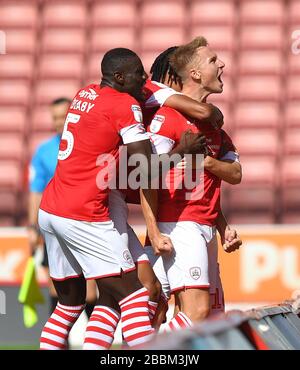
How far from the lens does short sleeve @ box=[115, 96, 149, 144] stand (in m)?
5.80

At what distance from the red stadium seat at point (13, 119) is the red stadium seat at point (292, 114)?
3.04 meters

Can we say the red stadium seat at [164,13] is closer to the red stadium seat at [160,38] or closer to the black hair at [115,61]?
the red stadium seat at [160,38]

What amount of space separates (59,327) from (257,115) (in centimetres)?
745

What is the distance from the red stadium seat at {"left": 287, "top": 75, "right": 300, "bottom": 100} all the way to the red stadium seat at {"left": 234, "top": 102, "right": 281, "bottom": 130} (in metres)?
0.21

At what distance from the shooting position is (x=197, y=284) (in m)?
6.14

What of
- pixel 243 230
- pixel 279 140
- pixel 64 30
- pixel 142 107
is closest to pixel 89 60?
pixel 64 30

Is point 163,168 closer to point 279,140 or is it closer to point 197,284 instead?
point 197,284

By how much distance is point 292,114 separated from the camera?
1326 centimetres

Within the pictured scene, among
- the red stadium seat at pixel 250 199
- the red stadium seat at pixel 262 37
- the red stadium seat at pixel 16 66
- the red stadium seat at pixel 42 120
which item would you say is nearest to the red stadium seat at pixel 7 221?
the red stadium seat at pixel 42 120

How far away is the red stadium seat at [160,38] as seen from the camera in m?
14.0

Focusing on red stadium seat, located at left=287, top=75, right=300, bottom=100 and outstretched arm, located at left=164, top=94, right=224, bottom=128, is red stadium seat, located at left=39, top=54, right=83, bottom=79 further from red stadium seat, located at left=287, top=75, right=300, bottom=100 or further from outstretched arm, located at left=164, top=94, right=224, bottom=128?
outstretched arm, located at left=164, top=94, right=224, bottom=128

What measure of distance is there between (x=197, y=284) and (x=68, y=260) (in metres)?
0.69

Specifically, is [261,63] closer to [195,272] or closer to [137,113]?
[195,272]

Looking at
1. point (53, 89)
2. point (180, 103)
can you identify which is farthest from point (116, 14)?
point (180, 103)
